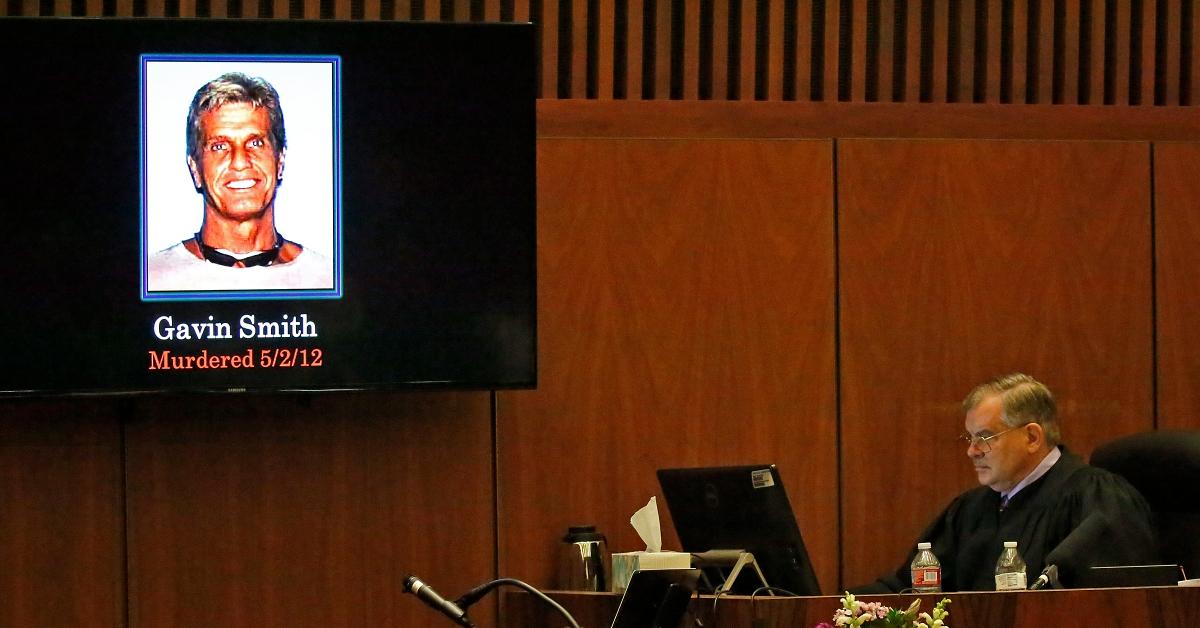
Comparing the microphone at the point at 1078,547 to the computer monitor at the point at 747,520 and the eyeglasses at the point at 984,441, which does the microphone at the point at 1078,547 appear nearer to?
the eyeglasses at the point at 984,441

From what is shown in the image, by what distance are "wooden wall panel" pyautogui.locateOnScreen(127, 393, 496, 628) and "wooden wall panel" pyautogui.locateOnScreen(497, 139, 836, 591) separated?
0.18 m

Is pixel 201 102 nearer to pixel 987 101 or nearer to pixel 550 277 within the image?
pixel 550 277

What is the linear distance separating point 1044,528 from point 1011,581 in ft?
2.34

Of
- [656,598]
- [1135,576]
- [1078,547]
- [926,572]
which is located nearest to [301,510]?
[656,598]

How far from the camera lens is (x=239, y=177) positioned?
541 cm

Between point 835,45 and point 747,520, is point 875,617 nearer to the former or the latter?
point 747,520

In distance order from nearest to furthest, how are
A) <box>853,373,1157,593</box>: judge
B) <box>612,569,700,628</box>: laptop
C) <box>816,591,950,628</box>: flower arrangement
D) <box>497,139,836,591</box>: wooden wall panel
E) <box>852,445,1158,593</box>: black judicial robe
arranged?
<box>816,591,950,628</box>: flower arrangement → <box>612,569,700,628</box>: laptop → <box>852,445,1158,593</box>: black judicial robe → <box>853,373,1157,593</box>: judge → <box>497,139,836,591</box>: wooden wall panel

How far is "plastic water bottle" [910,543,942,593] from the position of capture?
4779mm

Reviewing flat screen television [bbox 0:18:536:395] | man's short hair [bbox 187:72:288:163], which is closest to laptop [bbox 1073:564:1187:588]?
flat screen television [bbox 0:18:536:395]

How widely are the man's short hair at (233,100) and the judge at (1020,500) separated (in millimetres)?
2484

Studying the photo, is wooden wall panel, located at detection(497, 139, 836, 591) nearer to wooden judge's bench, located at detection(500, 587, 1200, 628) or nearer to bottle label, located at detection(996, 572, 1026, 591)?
bottle label, located at detection(996, 572, 1026, 591)

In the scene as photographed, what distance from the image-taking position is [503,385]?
5.47 metres

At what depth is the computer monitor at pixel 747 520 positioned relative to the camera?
462cm

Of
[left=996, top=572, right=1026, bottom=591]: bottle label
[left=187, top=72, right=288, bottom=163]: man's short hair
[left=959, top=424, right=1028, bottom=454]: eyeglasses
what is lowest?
[left=996, top=572, right=1026, bottom=591]: bottle label
